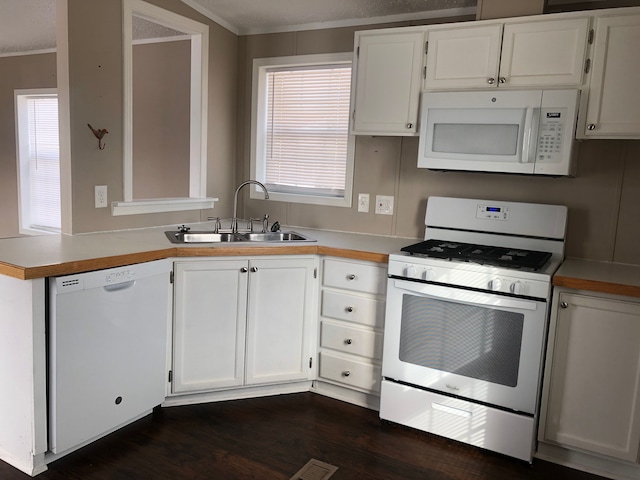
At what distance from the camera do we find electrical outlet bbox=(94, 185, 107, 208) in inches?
113

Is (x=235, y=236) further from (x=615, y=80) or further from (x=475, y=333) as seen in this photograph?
(x=615, y=80)

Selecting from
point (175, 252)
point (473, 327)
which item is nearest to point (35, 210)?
point (175, 252)

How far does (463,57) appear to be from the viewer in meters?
2.67

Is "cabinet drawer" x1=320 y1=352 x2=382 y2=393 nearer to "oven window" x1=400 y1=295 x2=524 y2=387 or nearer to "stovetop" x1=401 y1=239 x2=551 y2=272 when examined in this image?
"oven window" x1=400 y1=295 x2=524 y2=387

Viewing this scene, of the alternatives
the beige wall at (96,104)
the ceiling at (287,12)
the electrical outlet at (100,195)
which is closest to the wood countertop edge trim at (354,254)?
the beige wall at (96,104)

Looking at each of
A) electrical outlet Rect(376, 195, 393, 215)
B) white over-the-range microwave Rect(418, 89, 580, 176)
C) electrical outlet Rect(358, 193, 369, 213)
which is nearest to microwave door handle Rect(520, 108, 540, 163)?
white over-the-range microwave Rect(418, 89, 580, 176)

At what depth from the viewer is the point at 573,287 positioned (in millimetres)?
2256

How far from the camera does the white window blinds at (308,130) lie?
347 cm

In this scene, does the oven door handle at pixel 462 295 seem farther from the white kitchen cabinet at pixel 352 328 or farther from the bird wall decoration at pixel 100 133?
the bird wall decoration at pixel 100 133

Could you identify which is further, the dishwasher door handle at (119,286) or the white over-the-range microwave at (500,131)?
the white over-the-range microwave at (500,131)

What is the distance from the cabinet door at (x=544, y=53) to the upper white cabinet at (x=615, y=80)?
0.07m

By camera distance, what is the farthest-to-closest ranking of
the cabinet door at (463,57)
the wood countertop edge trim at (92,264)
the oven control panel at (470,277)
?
1. the cabinet door at (463,57)
2. the oven control panel at (470,277)
3. the wood countertop edge trim at (92,264)

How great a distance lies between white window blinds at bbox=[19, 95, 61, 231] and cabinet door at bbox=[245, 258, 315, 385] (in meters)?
3.11

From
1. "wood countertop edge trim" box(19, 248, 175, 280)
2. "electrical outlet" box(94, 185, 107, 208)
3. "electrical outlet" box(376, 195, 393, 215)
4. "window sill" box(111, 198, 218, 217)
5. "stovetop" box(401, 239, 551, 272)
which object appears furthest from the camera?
"electrical outlet" box(376, 195, 393, 215)
